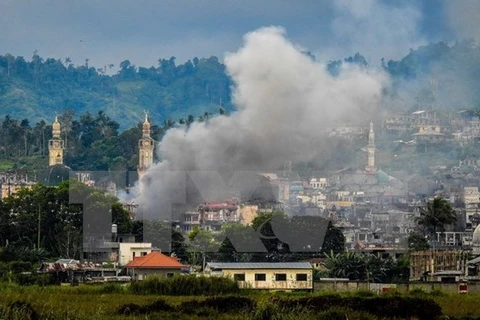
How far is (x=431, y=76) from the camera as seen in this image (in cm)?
11262

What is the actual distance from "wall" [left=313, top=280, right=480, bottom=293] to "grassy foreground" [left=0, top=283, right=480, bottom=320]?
10.4 feet

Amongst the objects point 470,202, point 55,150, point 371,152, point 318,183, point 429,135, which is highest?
point 429,135

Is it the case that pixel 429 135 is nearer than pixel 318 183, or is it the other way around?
pixel 318 183

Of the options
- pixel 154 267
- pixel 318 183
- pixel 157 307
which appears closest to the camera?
A: pixel 157 307

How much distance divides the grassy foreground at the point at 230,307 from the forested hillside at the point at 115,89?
4897 inches

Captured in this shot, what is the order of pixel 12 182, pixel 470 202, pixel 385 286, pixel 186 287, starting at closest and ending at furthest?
pixel 186 287, pixel 385 286, pixel 470 202, pixel 12 182

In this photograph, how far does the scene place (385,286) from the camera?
29.5 meters

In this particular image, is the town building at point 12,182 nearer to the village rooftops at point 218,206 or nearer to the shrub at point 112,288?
the village rooftops at point 218,206

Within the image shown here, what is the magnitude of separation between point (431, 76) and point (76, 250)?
68.8m

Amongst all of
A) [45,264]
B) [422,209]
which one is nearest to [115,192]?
[422,209]

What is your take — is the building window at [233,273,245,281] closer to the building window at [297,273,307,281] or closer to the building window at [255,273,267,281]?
the building window at [255,273,267,281]

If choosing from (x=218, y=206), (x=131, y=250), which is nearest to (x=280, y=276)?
(x=131, y=250)

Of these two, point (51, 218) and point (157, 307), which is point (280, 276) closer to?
point (157, 307)

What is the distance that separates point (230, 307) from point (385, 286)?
268 inches
